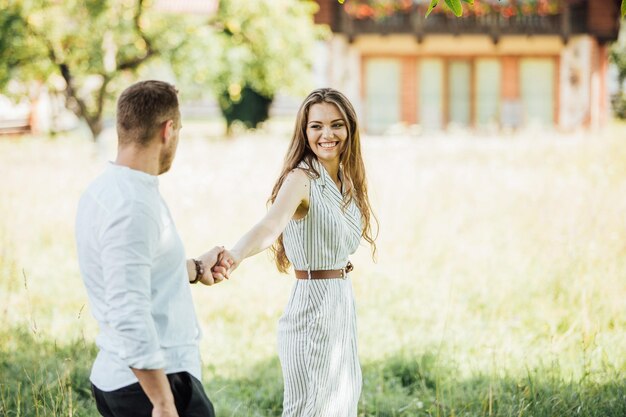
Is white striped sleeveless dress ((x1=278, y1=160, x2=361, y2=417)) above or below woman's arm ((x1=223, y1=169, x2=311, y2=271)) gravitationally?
below

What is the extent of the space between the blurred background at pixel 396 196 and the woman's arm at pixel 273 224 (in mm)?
898

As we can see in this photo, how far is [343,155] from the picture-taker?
3.48 m

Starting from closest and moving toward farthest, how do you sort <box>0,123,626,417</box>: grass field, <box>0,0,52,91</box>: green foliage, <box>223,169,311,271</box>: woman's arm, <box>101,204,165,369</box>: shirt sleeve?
<box>101,204,165,369</box>: shirt sleeve → <box>223,169,311,271</box>: woman's arm → <box>0,123,626,417</box>: grass field → <box>0,0,52,91</box>: green foliage

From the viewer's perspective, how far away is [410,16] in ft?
81.3

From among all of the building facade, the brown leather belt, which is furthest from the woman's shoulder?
the building facade

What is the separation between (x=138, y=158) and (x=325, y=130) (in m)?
1.16

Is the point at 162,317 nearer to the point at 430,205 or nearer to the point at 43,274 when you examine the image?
the point at 43,274

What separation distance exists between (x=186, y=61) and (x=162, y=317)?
14.3m

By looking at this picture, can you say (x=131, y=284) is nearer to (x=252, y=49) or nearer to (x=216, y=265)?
(x=216, y=265)

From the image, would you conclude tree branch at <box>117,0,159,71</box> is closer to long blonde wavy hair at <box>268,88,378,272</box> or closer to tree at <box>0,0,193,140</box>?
tree at <box>0,0,193,140</box>

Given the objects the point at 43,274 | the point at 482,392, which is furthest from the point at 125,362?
the point at 43,274

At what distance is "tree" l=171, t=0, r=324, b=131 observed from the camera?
53.8 ft

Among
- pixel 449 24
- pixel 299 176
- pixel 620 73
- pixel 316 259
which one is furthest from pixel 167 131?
pixel 620 73

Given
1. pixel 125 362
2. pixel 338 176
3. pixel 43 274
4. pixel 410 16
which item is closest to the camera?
pixel 125 362
